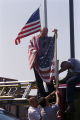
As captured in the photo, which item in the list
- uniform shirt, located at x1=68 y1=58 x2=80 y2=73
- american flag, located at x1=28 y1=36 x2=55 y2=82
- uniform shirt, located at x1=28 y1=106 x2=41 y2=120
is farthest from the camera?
american flag, located at x1=28 y1=36 x2=55 y2=82

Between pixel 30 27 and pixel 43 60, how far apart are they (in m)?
1.17

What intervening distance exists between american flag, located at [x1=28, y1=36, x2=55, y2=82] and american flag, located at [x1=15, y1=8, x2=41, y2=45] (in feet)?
3.08

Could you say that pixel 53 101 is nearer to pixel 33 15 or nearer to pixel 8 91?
pixel 8 91

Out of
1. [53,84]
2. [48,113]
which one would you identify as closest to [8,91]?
[53,84]

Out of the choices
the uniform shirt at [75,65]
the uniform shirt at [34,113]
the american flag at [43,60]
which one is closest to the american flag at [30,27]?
the american flag at [43,60]

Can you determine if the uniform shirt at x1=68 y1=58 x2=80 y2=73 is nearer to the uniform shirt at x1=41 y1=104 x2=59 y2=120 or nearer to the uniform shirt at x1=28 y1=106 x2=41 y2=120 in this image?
the uniform shirt at x1=41 y1=104 x2=59 y2=120

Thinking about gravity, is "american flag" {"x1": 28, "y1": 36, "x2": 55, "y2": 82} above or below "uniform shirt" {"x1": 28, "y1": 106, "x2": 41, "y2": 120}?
above

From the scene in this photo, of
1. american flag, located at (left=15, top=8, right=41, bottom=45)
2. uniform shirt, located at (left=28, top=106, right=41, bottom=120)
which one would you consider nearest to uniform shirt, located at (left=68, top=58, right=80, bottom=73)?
uniform shirt, located at (left=28, top=106, right=41, bottom=120)

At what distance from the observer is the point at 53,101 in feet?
27.4

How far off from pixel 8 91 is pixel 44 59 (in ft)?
4.30

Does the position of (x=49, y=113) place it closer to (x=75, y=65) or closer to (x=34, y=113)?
(x=34, y=113)

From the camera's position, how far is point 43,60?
27.8 feet

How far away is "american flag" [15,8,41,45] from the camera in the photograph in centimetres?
937

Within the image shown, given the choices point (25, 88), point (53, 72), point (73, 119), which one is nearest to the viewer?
point (73, 119)
